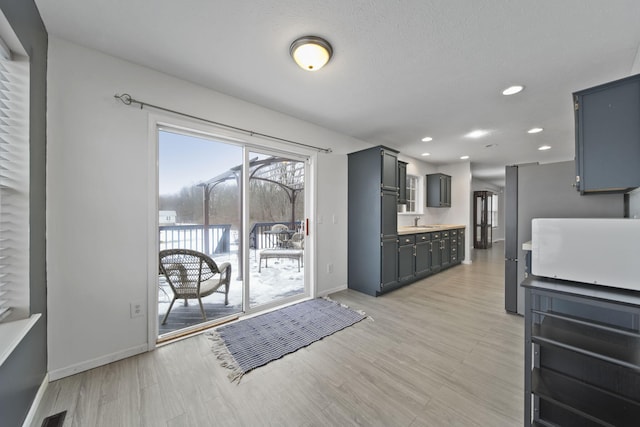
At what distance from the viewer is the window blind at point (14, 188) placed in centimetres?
130

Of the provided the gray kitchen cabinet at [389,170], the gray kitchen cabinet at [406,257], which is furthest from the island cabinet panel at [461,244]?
the gray kitchen cabinet at [389,170]

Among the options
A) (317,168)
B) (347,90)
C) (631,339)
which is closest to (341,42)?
(347,90)

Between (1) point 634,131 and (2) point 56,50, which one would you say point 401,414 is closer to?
(1) point 634,131

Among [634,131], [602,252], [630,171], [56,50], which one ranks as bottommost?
[602,252]

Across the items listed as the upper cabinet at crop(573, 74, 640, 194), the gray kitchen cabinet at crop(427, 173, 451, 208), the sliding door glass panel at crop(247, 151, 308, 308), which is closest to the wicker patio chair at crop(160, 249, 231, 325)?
the sliding door glass panel at crop(247, 151, 308, 308)

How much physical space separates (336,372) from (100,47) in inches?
123

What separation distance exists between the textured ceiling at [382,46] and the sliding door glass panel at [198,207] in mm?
658

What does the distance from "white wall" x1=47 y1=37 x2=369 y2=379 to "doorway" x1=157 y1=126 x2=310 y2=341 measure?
23cm

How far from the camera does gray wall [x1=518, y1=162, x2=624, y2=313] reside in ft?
7.53

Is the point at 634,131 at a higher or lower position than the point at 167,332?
higher

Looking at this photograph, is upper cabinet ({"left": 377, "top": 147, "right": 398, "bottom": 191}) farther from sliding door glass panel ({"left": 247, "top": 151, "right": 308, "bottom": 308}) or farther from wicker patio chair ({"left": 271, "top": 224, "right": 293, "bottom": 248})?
wicker patio chair ({"left": 271, "top": 224, "right": 293, "bottom": 248})

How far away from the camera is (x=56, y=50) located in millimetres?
1722

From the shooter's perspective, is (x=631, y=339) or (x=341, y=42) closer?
(x=631, y=339)

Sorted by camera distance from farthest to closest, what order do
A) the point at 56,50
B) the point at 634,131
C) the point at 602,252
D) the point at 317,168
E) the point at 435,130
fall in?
the point at 435,130 → the point at 317,168 → the point at 56,50 → the point at 634,131 → the point at 602,252
